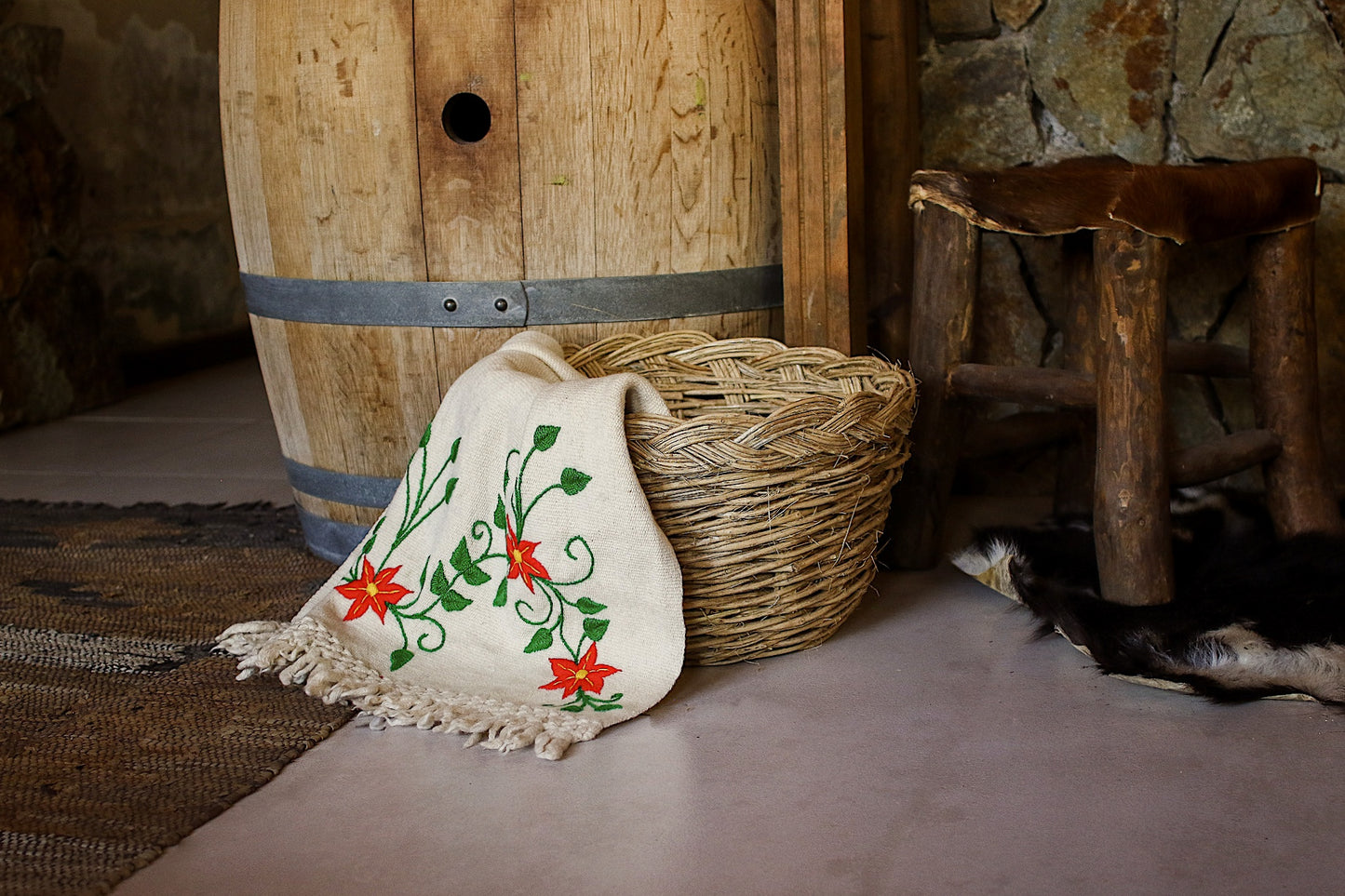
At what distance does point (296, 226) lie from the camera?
175cm

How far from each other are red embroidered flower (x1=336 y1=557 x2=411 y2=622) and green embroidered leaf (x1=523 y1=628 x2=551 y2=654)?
0.19 metres

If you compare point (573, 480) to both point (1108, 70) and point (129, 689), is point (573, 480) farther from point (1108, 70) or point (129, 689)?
point (1108, 70)

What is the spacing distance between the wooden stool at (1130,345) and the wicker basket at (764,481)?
17 cm

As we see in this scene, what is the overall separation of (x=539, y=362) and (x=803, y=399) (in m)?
0.35

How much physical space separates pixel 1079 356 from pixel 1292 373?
303 millimetres

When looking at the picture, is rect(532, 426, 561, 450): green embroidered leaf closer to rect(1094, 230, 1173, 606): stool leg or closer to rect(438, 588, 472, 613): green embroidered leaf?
rect(438, 588, 472, 613): green embroidered leaf

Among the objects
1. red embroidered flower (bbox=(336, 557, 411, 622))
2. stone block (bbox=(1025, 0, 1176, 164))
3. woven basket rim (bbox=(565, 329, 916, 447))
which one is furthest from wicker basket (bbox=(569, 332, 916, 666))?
stone block (bbox=(1025, 0, 1176, 164))

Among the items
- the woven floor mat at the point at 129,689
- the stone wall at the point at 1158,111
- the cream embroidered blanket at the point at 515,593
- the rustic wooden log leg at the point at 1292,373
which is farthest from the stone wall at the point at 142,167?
the rustic wooden log leg at the point at 1292,373

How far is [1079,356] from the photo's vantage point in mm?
1928

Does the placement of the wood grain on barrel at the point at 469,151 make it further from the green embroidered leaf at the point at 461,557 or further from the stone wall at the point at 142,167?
the stone wall at the point at 142,167

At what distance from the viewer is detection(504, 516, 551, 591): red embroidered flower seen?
4.70 feet

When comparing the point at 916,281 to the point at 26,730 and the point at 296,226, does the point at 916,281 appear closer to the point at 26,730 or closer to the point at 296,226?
the point at 296,226

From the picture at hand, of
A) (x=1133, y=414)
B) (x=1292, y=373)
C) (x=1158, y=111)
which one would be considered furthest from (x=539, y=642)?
(x=1158, y=111)

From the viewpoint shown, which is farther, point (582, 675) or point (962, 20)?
point (962, 20)
